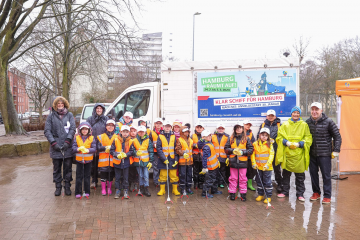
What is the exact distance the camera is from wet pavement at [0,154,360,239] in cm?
426

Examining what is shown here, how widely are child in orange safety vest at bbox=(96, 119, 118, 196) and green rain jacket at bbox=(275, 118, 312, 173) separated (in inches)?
137

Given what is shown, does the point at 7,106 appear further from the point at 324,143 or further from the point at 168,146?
the point at 324,143

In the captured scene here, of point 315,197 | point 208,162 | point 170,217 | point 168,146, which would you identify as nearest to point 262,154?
point 208,162

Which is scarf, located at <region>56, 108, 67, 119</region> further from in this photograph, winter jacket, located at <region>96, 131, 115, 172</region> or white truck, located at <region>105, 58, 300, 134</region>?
white truck, located at <region>105, 58, 300, 134</region>

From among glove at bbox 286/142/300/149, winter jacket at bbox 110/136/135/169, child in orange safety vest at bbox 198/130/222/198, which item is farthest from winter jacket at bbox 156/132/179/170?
glove at bbox 286/142/300/149

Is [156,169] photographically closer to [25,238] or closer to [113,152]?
[113,152]

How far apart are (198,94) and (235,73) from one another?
1.06 meters

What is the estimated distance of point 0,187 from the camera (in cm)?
681

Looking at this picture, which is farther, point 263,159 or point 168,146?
point 168,146

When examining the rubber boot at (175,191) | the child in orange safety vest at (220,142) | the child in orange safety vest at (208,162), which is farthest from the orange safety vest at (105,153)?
the child in orange safety vest at (220,142)

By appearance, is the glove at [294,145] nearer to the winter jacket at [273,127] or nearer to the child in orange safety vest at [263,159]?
the child in orange safety vest at [263,159]

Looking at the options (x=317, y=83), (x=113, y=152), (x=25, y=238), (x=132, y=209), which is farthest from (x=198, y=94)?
(x=317, y=83)

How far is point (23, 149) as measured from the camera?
1134 centimetres

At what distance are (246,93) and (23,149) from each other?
895 cm
